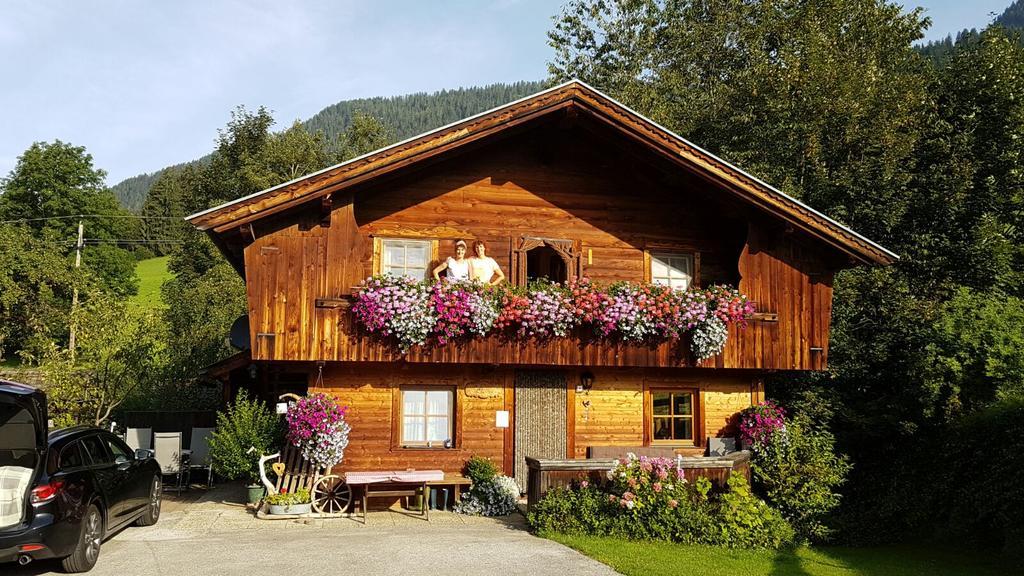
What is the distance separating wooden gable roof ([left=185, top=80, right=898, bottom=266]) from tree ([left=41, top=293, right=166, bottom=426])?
7870 millimetres

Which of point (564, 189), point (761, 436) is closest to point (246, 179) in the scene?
point (564, 189)

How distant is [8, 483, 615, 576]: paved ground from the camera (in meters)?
9.15

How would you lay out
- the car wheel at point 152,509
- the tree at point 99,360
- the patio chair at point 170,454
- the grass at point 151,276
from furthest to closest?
1. the grass at point 151,276
2. the tree at point 99,360
3. the patio chair at point 170,454
4. the car wheel at point 152,509

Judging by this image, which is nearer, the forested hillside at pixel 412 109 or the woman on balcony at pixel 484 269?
the woman on balcony at pixel 484 269

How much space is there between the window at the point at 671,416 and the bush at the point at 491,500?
11.5 feet

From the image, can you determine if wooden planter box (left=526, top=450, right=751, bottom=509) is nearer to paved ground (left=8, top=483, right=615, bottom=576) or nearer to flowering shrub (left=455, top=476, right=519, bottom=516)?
paved ground (left=8, top=483, right=615, bottom=576)

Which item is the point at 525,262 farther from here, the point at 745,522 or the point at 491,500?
the point at 745,522

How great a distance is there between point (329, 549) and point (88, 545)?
287 centimetres

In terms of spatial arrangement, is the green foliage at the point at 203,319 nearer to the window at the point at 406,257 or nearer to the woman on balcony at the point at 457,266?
the window at the point at 406,257

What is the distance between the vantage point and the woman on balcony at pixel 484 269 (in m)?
14.7

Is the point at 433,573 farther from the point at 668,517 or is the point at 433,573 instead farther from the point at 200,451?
the point at 200,451

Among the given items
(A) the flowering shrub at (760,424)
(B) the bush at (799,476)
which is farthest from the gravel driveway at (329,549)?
(A) the flowering shrub at (760,424)

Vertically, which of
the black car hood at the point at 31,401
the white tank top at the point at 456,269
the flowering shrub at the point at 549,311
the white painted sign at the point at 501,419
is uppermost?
the white tank top at the point at 456,269

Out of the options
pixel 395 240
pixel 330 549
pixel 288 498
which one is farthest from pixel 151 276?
pixel 330 549
